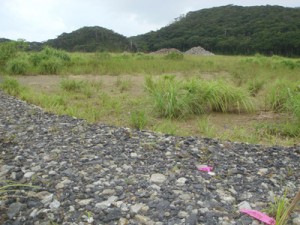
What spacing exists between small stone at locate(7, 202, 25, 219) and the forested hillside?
37.4 meters

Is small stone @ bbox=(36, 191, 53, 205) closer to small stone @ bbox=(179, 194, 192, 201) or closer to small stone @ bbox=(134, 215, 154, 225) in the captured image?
small stone @ bbox=(134, 215, 154, 225)

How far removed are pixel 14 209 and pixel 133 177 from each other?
0.74 m

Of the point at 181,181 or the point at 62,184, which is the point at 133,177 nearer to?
the point at 181,181

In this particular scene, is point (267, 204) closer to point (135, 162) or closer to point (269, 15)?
point (135, 162)

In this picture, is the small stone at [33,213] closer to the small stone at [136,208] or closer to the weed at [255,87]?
the small stone at [136,208]

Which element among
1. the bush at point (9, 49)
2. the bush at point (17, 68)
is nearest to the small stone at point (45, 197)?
the bush at point (17, 68)

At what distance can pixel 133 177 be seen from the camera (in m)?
2.25

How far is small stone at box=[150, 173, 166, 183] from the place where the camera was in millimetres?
2215

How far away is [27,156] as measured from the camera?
2.69 metres

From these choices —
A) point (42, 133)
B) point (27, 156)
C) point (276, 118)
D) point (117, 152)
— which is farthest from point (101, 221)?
point (276, 118)

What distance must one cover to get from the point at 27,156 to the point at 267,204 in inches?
70.4

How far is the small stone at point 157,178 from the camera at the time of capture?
7.27 feet

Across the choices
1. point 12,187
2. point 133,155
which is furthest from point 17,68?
point 12,187

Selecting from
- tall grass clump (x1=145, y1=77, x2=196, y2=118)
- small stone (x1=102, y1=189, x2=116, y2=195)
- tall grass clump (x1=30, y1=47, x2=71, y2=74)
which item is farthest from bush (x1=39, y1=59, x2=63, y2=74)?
small stone (x1=102, y1=189, x2=116, y2=195)
